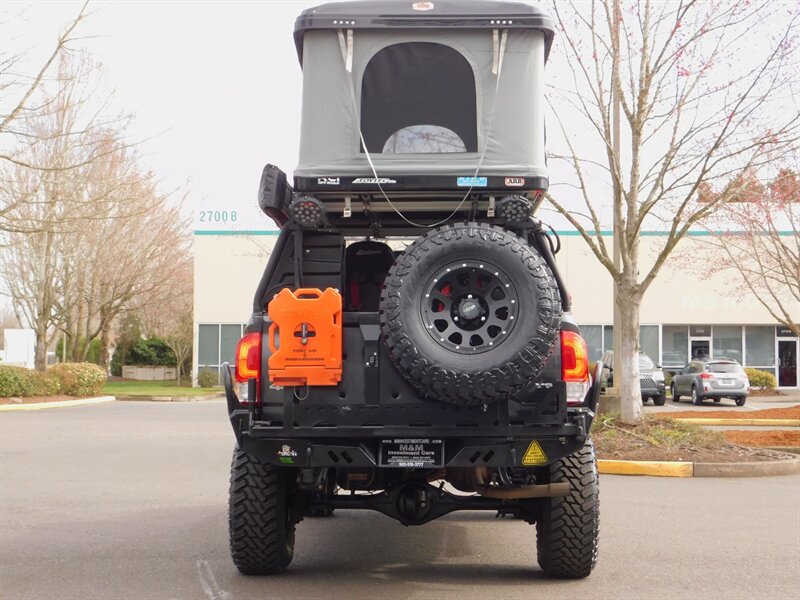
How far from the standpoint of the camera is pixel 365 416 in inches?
218

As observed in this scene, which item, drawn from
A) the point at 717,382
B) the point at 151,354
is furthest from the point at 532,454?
the point at 151,354

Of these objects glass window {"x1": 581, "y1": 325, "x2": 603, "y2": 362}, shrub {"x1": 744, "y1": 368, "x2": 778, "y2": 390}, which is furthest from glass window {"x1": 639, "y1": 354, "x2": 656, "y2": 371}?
glass window {"x1": 581, "y1": 325, "x2": 603, "y2": 362}

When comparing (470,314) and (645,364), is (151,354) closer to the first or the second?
(645,364)

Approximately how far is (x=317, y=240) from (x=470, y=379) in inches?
60.6

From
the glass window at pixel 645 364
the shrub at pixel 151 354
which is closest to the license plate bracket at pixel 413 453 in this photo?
the glass window at pixel 645 364

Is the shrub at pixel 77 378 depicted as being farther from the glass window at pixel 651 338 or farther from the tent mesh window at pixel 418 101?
the tent mesh window at pixel 418 101

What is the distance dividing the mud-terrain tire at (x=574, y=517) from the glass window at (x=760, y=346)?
35.8 metres

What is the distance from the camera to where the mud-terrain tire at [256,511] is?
19.5 feet

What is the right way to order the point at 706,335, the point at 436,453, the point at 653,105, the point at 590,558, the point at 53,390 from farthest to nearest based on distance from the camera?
the point at 706,335 → the point at 53,390 → the point at 653,105 → the point at 590,558 → the point at 436,453

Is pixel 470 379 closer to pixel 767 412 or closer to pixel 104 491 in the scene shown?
pixel 104 491

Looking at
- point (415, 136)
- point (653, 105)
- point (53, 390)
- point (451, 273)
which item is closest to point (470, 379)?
point (451, 273)

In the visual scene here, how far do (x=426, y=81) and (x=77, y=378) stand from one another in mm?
25701

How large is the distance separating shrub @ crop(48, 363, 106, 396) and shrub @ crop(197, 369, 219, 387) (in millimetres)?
8388

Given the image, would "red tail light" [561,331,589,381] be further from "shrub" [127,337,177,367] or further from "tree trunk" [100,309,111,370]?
"shrub" [127,337,177,367]
